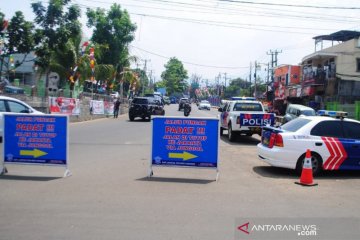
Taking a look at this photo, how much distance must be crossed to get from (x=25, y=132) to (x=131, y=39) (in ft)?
114

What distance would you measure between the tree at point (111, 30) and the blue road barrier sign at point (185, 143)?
3345cm

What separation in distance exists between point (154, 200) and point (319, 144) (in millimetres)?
4689

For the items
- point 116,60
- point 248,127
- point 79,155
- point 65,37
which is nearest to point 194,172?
point 79,155

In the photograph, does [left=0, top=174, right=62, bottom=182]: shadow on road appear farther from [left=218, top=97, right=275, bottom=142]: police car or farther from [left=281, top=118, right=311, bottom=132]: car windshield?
[left=218, top=97, right=275, bottom=142]: police car

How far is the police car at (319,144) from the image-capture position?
964 centimetres

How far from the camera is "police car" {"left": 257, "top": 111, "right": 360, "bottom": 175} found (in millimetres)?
9641

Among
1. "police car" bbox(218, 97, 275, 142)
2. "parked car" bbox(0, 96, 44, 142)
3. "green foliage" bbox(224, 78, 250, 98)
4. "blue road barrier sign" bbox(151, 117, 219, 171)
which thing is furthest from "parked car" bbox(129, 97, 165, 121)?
"green foliage" bbox(224, 78, 250, 98)

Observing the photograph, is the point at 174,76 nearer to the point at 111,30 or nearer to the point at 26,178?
the point at 111,30

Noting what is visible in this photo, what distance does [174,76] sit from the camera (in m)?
127

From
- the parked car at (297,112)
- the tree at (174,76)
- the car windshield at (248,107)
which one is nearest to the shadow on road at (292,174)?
the car windshield at (248,107)

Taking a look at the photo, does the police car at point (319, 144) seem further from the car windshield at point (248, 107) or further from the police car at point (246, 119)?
the car windshield at point (248, 107)

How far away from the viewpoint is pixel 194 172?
33.0 feet

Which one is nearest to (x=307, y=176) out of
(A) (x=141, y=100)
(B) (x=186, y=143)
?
(B) (x=186, y=143)

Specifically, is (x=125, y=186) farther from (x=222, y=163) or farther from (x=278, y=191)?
(x=222, y=163)
